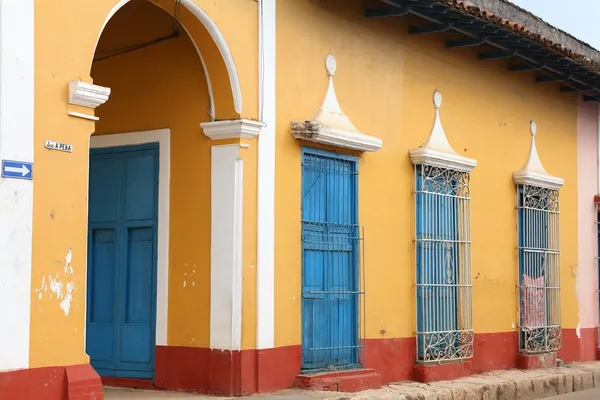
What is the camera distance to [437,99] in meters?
11.3

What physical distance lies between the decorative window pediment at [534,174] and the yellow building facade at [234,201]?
1304 millimetres

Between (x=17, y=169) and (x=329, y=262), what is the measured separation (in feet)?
12.7

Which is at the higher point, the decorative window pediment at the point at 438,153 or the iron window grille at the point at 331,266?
the decorative window pediment at the point at 438,153

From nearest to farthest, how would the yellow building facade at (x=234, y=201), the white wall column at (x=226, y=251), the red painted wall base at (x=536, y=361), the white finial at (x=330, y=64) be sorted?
the yellow building facade at (x=234, y=201)
the white wall column at (x=226, y=251)
the white finial at (x=330, y=64)
the red painted wall base at (x=536, y=361)

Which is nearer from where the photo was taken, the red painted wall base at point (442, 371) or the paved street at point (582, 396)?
the red painted wall base at point (442, 371)

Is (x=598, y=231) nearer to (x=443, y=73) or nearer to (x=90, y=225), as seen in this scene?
(x=443, y=73)

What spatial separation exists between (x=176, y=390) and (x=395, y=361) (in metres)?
2.71

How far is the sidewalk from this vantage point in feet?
27.7

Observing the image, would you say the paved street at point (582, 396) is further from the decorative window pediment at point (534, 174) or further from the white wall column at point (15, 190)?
the white wall column at point (15, 190)

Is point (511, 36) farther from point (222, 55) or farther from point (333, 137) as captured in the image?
point (222, 55)

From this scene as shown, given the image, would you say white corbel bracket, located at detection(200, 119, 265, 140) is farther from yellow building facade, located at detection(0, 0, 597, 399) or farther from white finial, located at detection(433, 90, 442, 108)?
white finial, located at detection(433, 90, 442, 108)

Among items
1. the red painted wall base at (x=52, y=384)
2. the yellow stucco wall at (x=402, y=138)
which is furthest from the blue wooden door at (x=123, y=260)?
the red painted wall base at (x=52, y=384)

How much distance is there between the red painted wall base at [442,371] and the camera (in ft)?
34.3

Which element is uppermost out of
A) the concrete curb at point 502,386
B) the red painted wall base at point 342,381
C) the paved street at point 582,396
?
the red painted wall base at point 342,381
